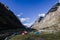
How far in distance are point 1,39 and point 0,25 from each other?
5908 cm

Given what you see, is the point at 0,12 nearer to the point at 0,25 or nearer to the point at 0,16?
the point at 0,16

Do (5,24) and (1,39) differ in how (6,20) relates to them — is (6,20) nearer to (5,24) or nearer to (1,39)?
(5,24)

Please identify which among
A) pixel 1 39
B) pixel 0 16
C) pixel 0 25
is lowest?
pixel 1 39

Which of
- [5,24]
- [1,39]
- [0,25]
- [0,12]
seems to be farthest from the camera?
[0,12]

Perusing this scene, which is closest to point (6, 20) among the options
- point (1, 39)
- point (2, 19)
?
point (2, 19)

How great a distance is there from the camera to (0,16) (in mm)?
155375

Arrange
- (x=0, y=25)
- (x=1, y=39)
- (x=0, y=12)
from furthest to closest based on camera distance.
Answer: (x=0, y=12), (x=0, y=25), (x=1, y=39)

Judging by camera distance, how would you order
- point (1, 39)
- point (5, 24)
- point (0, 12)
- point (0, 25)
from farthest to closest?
point (0, 12), point (5, 24), point (0, 25), point (1, 39)

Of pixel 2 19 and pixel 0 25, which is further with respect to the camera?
pixel 2 19

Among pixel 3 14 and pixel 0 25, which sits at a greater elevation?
pixel 3 14

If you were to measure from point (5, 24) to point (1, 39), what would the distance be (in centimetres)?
6822

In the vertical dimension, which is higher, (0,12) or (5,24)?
(0,12)

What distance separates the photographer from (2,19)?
155 m

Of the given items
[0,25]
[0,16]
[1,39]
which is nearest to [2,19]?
[0,16]
